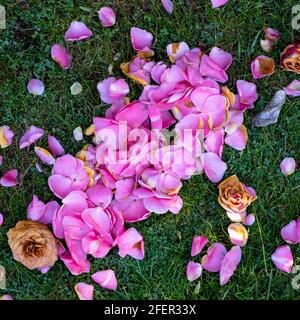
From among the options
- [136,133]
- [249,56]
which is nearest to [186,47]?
[249,56]

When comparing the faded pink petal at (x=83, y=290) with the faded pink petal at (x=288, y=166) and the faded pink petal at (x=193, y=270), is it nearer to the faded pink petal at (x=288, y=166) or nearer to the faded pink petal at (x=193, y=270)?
the faded pink petal at (x=193, y=270)

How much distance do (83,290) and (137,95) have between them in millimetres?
673

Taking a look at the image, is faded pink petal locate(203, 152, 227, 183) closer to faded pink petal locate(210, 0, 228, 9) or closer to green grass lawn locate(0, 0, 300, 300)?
green grass lawn locate(0, 0, 300, 300)

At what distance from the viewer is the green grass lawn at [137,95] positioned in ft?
6.47

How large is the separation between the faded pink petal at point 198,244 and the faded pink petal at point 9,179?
63 centimetres

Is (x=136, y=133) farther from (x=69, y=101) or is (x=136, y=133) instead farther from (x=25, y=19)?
(x=25, y=19)

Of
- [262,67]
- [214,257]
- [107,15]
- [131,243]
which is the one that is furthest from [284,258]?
[107,15]

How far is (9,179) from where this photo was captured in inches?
77.4

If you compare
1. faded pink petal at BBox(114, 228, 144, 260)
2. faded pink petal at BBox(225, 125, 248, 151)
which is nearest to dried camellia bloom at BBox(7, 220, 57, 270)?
faded pink petal at BBox(114, 228, 144, 260)

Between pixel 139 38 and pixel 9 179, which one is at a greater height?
pixel 139 38

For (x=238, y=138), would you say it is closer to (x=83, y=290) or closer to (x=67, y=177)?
(x=67, y=177)

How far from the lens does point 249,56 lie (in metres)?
1.99

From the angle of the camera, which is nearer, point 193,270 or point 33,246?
point 33,246

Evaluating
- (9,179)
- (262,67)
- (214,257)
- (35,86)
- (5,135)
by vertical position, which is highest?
(262,67)
